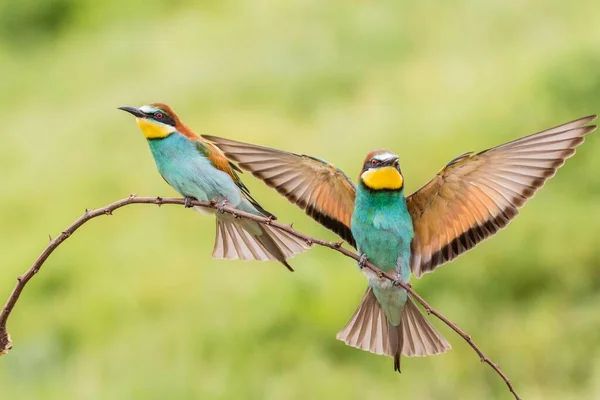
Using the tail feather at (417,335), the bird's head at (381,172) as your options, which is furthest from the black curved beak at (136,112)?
the tail feather at (417,335)

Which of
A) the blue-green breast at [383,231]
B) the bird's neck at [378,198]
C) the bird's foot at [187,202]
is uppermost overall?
the bird's foot at [187,202]

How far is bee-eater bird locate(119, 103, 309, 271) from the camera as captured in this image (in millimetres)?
2154

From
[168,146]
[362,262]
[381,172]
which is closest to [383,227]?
[381,172]

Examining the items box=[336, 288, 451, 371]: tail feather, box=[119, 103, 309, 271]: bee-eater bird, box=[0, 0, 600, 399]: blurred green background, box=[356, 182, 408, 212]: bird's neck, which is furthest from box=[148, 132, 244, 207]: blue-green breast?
box=[0, 0, 600, 399]: blurred green background

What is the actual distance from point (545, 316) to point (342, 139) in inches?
59.7

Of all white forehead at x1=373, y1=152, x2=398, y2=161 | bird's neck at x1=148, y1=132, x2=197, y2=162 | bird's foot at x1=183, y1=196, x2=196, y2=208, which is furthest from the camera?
bird's neck at x1=148, y1=132, x2=197, y2=162

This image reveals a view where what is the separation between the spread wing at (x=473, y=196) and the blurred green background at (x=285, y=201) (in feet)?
5.14

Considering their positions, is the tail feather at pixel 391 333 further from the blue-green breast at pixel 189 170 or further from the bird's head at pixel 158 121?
the bird's head at pixel 158 121

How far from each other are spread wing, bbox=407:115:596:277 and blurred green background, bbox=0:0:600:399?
5.14 ft

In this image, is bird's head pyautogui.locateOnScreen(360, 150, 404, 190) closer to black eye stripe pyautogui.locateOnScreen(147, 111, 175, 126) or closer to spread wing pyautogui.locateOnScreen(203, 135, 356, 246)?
spread wing pyautogui.locateOnScreen(203, 135, 356, 246)

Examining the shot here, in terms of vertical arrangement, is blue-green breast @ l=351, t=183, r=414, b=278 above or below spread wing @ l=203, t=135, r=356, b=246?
below

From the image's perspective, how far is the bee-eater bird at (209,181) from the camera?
215 centimetres

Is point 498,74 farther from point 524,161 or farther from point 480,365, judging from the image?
point 524,161

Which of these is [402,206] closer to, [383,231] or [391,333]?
[383,231]
